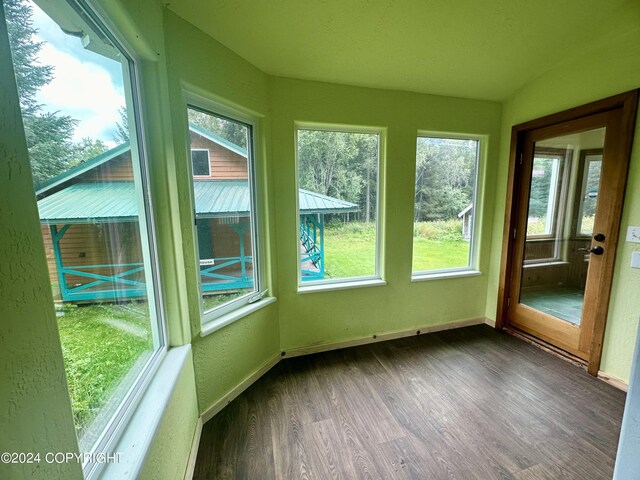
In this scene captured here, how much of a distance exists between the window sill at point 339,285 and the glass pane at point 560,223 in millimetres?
1491

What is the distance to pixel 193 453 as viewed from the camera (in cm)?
140

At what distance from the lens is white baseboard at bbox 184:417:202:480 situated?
1289 millimetres

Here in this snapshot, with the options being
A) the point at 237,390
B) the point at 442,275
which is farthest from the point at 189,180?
the point at 442,275

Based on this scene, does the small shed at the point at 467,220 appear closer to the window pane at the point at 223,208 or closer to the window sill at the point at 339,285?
the window sill at the point at 339,285

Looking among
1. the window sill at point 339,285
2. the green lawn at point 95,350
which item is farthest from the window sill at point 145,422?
the window sill at point 339,285

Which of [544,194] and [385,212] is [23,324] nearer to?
[385,212]

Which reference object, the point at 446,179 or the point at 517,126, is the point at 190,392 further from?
the point at 517,126

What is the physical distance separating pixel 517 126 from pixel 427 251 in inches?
55.5

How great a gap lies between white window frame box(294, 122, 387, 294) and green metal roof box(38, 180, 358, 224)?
12.0 inches

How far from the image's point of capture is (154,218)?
1.31 metres

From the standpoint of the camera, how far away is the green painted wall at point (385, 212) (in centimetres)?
208

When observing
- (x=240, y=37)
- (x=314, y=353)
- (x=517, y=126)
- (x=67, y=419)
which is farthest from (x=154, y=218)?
(x=517, y=126)

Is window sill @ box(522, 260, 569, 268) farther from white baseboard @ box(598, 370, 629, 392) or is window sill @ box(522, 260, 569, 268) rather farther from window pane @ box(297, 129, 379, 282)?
window pane @ box(297, 129, 379, 282)

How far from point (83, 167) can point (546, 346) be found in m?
3.44
